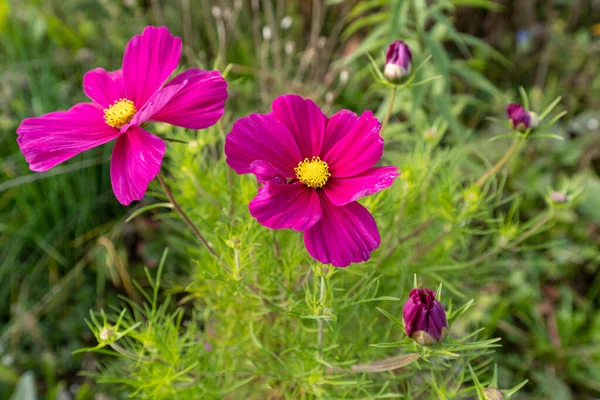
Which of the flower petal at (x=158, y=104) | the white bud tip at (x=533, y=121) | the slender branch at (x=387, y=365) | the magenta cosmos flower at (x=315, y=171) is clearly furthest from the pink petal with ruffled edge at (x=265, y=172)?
the white bud tip at (x=533, y=121)

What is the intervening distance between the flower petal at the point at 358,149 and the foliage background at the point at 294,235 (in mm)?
213

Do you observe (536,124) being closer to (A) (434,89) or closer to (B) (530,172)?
(A) (434,89)

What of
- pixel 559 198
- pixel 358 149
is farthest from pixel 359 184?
pixel 559 198

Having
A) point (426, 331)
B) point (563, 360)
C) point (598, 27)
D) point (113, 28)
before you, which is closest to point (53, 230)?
point (113, 28)

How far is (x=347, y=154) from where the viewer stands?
58 centimetres

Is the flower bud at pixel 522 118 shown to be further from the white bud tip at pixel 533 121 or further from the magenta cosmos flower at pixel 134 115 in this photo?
the magenta cosmos flower at pixel 134 115

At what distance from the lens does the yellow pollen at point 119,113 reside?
23.1 inches

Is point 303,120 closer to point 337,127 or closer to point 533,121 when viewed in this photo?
point 337,127

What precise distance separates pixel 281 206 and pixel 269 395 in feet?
1.63

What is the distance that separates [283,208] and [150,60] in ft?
0.80

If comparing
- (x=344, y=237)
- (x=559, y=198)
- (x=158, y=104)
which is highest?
(x=158, y=104)

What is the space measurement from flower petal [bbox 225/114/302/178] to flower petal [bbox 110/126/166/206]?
71 millimetres

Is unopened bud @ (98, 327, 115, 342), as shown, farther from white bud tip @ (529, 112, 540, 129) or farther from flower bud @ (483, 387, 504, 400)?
white bud tip @ (529, 112, 540, 129)

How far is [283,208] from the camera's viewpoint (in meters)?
0.52
